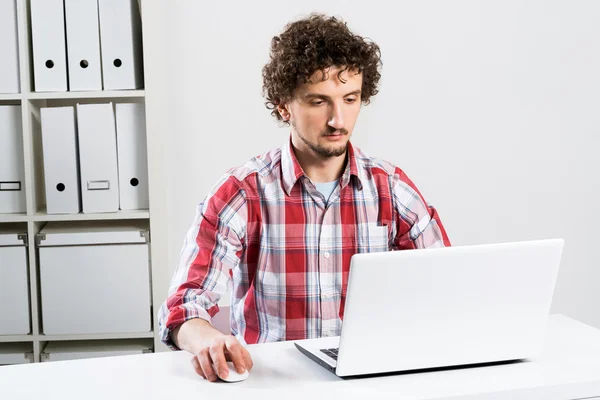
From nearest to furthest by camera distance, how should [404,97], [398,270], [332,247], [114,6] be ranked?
[398,270] → [332,247] → [114,6] → [404,97]

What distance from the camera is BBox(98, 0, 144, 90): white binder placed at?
7.86ft

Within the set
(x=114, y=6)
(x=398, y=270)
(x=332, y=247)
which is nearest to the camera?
(x=398, y=270)

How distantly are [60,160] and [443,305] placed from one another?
1627mm

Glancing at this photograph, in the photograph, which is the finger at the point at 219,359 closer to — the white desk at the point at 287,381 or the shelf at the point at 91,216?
the white desk at the point at 287,381

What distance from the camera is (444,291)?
118 cm

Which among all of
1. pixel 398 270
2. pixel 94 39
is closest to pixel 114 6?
pixel 94 39

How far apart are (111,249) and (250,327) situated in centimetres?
86

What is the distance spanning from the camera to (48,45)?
2.41m

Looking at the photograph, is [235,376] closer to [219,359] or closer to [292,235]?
[219,359]

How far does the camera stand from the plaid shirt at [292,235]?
1.76 meters

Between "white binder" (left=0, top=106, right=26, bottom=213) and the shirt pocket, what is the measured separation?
48.8 inches

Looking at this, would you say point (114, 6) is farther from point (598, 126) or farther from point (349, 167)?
point (598, 126)

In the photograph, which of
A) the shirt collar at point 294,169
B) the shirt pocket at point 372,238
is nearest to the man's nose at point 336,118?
the shirt collar at point 294,169

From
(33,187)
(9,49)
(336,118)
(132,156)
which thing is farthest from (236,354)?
(9,49)
